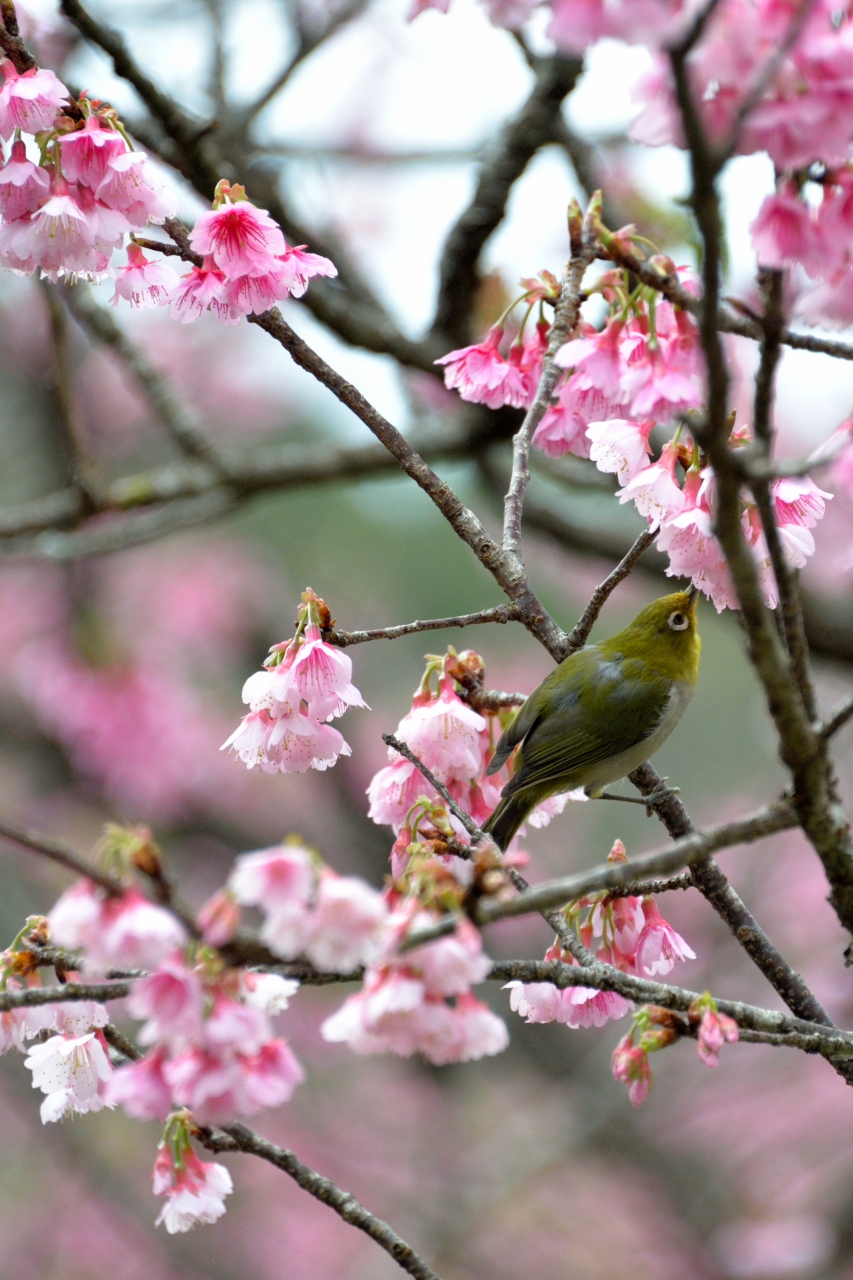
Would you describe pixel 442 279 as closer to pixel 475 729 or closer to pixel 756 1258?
pixel 475 729

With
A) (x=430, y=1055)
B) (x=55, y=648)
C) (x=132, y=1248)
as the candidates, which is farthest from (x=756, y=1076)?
(x=430, y=1055)

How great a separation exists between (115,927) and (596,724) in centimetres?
168

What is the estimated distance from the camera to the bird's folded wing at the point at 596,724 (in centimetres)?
234

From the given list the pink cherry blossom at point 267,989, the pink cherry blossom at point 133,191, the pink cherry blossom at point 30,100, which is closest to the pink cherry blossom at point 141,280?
the pink cherry blossom at point 133,191

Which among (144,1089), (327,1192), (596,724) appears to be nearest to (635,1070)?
(327,1192)

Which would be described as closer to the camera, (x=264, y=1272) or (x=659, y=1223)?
(x=659, y=1223)

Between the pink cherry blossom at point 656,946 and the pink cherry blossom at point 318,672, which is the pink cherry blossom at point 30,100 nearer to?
the pink cherry blossom at point 318,672

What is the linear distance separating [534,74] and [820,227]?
275 cm

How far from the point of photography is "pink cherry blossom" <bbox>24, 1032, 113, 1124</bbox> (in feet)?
4.86

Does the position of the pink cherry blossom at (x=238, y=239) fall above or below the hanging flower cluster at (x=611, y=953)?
above

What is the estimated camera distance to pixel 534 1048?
6449 mm

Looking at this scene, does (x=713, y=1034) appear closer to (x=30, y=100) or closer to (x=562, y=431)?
(x=562, y=431)

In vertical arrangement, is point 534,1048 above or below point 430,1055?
above

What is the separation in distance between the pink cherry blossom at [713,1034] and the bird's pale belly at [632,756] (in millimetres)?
1173
